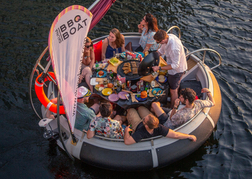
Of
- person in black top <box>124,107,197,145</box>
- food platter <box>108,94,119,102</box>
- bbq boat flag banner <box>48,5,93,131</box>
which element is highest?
bbq boat flag banner <box>48,5,93,131</box>

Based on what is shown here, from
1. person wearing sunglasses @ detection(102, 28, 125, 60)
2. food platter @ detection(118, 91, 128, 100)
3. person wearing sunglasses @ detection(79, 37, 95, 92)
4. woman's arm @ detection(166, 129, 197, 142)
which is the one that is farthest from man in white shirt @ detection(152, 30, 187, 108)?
person wearing sunglasses @ detection(79, 37, 95, 92)

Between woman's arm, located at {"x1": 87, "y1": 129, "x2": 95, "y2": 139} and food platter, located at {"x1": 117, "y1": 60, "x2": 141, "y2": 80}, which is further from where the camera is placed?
food platter, located at {"x1": 117, "y1": 60, "x2": 141, "y2": 80}

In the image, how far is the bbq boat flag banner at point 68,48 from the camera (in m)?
2.86

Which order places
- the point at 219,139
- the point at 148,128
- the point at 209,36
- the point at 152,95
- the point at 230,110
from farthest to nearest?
the point at 209,36
the point at 230,110
the point at 219,139
the point at 152,95
the point at 148,128

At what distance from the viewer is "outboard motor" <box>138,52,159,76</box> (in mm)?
4473

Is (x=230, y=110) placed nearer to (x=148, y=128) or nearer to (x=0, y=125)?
(x=148, y=128)

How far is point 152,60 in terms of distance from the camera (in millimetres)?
4504

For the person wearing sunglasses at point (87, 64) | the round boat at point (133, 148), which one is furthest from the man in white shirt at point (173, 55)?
the person wearing sunglasses at point (87, 64)

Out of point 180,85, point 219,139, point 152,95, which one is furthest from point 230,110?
point 152,95

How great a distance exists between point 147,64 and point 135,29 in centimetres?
486

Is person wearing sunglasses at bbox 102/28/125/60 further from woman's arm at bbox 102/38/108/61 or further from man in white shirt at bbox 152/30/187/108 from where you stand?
man in white shirt at bbox 152/30/187/108

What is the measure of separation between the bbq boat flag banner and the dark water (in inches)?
89.8

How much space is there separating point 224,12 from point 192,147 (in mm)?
7670

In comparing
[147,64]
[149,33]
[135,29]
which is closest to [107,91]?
[147,64]
